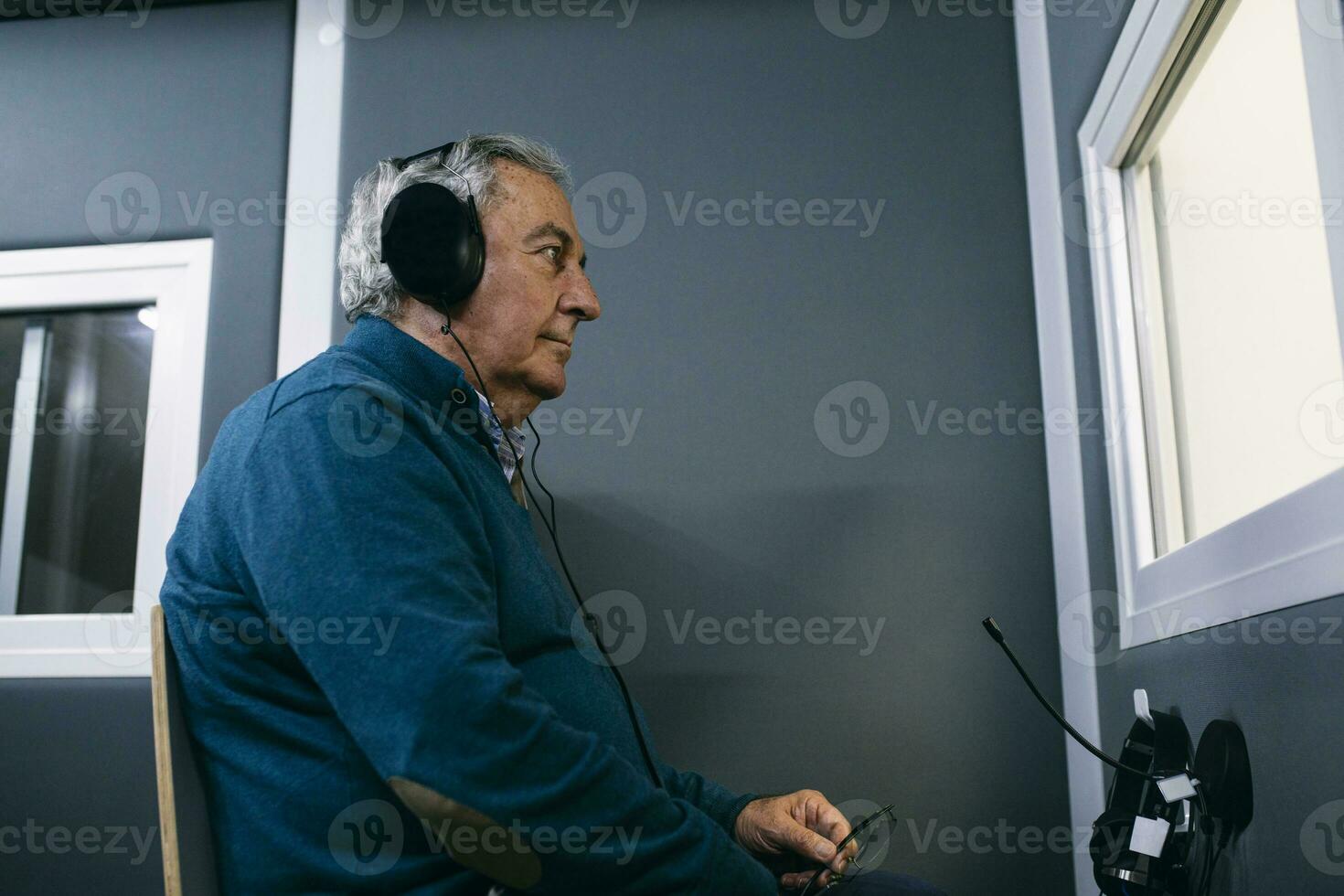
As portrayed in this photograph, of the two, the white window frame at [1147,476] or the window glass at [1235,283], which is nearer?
the white window frame at [1147,476]

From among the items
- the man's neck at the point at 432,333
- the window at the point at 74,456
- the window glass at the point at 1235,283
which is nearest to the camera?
the window glass at the point at 1235,283

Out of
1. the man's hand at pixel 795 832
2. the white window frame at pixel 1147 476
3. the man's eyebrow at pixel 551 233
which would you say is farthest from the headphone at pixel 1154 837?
the man's eyebrow at pixel 551 233

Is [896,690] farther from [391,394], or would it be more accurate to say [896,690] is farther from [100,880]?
[100,880]

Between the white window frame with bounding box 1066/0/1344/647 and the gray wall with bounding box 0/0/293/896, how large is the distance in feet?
4.82

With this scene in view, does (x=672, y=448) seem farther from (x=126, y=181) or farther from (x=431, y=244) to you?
(x=126, y=181)

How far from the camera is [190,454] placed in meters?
2.03

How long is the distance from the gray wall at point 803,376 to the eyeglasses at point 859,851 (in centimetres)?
58

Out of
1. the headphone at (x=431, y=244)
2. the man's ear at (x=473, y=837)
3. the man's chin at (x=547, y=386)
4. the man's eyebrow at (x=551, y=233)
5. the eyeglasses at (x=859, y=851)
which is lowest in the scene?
the eyeglasses at (x=859, y=851)

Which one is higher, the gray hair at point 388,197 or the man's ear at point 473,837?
the gray hair at point 388,197

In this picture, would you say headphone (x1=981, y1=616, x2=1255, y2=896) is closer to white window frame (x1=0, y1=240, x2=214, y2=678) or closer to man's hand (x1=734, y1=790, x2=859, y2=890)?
man's hand (x1=734, y1=790, x2=859, y2=890)

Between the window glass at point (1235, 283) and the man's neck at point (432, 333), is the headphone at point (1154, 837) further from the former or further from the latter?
the man's neck at point (432, 333)

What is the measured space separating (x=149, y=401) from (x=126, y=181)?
460 millimetres

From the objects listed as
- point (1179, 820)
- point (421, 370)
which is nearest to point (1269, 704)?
point (1179, 820)

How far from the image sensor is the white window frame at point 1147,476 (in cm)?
97
